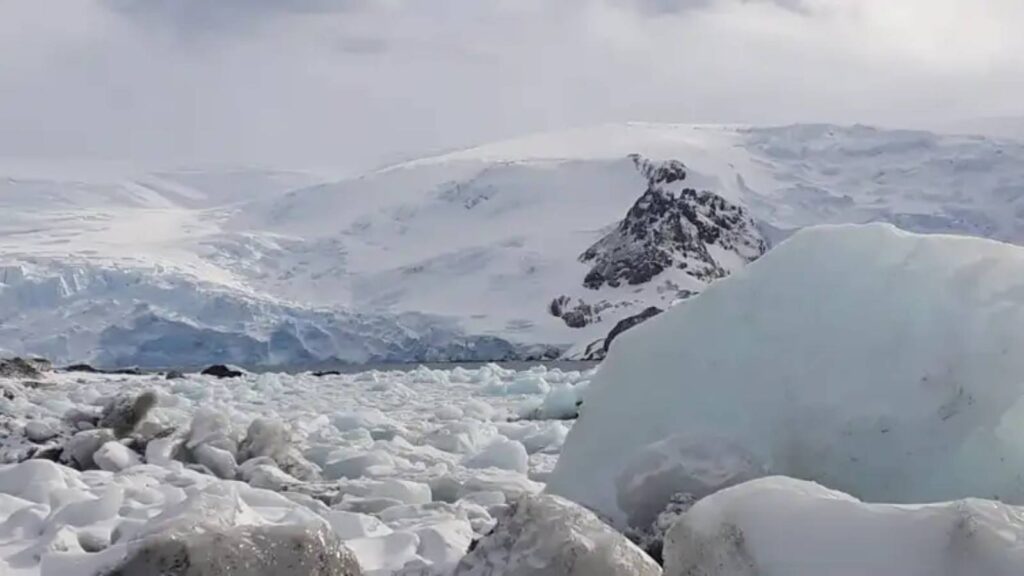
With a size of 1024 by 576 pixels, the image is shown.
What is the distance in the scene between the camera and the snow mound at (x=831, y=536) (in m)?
2.47

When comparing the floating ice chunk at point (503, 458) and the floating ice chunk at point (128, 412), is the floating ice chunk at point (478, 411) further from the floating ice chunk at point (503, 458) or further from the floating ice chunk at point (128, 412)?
the floating ice chunk at point (128, 412)

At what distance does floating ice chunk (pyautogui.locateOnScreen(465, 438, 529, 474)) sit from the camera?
688 centimetres

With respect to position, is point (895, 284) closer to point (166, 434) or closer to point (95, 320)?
point (166, 434)

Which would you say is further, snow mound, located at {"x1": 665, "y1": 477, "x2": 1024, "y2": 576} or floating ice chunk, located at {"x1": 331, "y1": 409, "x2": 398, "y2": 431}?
floating ice chunk, located at {"x1": 331, "y1": 409, "x2": 398, "y2": 431}

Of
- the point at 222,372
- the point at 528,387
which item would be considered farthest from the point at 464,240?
the point at 528,387

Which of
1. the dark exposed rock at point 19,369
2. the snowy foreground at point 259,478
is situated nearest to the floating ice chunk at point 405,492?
the snowy foreground at point 259,478

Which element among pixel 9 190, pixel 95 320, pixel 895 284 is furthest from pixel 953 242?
pixel 9 190

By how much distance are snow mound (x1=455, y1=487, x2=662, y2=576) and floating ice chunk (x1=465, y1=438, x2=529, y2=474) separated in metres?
3.67

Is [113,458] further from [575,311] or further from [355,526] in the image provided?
[575,311]

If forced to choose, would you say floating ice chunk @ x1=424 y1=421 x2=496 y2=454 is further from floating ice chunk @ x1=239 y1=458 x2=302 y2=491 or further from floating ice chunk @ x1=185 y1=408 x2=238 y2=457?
floating ice chunk @ x1=239 y1=458 x2=302 y2=491

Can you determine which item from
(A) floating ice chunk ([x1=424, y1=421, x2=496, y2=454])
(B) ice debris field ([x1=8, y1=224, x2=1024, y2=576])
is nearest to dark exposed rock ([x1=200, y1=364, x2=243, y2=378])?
(A) floating ice chunk ([x1=424, y1=421, x2=496, y2=454])

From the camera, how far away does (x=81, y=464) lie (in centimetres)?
645

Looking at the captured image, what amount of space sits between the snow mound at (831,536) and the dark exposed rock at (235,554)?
930 mm

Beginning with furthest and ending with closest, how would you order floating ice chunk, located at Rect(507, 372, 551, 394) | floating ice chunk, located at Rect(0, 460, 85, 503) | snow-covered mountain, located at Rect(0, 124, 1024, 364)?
snow-covered mountain, located at Rect(0, 124, 1024, 364) → floating ice chunk, located at Rect(507, 372, 551, 394) → floating ice chunk, located at Rect(0, 460, 85, 503)
